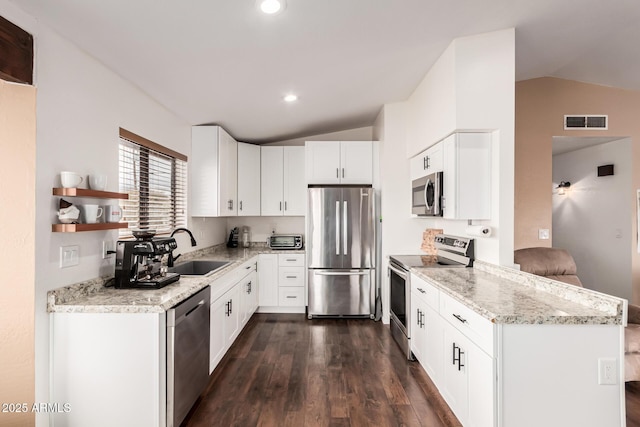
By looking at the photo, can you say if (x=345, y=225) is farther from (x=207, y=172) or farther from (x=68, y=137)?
(x=68, y=137)

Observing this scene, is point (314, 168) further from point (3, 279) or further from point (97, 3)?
A: point (3, 279)

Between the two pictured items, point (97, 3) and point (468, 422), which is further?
point (468, 422)

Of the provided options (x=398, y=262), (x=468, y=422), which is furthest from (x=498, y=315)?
(x=398, y=262)

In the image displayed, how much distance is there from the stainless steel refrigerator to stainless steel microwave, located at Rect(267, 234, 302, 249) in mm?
473

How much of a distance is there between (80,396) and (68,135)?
57.6 inches

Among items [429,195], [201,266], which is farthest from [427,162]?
[201,266]

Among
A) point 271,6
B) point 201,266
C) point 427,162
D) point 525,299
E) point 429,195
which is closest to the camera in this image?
point 271,6

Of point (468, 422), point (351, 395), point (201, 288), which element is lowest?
point (351, 395)

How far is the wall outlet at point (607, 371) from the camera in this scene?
1529mm

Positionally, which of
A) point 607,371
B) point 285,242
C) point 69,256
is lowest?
point 607,371

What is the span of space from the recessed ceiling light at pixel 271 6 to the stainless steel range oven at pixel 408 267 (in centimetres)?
227

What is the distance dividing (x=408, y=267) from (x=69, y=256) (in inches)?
100

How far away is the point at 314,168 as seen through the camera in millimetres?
4281

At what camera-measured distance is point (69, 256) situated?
1846 mm
